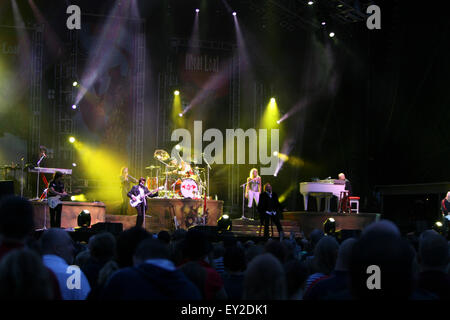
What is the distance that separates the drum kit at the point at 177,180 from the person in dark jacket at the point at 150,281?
1244cm

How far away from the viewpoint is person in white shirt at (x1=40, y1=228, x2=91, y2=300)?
3.15m

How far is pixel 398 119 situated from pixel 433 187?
2.43 m

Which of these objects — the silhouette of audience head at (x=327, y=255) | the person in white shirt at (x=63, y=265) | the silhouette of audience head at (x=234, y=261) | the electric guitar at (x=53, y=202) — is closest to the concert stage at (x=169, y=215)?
the electric guitar at (x=53, y=202)

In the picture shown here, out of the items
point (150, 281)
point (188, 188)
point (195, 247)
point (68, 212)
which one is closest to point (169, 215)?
point (188, 188)

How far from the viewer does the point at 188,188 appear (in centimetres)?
1522

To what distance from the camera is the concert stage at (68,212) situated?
40.7 ft

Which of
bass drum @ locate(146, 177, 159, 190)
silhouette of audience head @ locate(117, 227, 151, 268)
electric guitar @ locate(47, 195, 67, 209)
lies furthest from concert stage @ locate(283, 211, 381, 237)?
silhouette of audience head @ locate(117, 227, 151, 268)

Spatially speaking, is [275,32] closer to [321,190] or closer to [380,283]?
[321,190]

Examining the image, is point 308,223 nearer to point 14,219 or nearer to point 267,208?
point 267,208

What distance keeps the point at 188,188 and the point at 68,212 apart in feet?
11.9

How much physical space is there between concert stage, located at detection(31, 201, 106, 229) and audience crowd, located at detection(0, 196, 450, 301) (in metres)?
8.72

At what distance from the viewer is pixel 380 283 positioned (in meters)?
1.91

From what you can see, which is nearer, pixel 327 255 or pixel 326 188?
pixel 327 255
